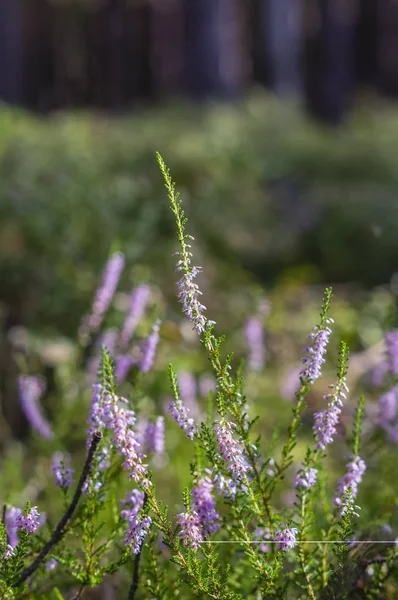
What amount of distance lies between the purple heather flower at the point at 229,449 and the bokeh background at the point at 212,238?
670 mm

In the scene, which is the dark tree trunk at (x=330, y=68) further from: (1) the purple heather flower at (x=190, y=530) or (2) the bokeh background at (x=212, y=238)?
(1) the purple heather flower at (x=190, y=530)

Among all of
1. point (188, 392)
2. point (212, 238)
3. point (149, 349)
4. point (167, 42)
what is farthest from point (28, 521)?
point (167, 42)

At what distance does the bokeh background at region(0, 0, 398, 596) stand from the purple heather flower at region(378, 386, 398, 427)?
0.43 feet

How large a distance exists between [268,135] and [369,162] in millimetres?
2278

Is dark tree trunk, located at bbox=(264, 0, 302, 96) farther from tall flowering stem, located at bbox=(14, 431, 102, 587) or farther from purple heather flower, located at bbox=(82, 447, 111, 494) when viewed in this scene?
tall flowering stem, located at bbox=(14, 431, 102, 587)

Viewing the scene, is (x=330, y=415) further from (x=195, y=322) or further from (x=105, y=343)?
(x=105, y=343)

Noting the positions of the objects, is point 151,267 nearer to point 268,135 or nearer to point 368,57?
point 268,135

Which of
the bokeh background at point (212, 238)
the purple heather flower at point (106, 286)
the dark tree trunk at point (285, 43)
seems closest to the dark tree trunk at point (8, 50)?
the bokeh background at point (212, 238)

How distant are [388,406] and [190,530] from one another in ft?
3.79

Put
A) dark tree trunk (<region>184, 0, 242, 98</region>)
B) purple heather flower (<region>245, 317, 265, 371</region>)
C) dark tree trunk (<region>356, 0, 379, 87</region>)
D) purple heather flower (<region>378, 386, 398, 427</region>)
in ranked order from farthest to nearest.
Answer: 1. dark tree trunk (<region>356, 0, 379, 87</region>)
2. dark tree trunk (<region>184, 0, 242, 98</region>)
3. purple heather flower (<region>245, 317, 265, 371</region>)
4. purple heather flower (<region>378, 386, 398, 427</region>)

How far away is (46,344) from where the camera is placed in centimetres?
401

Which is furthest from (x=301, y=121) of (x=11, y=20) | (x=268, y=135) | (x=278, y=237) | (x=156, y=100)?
(x=11, y=20)

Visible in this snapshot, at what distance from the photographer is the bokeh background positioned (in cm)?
378

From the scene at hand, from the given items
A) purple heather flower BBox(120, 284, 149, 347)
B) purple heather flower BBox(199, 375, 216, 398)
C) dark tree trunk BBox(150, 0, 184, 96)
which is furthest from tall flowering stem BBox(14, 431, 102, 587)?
dark tree trunk BBox(150, 0, 184, 96)
